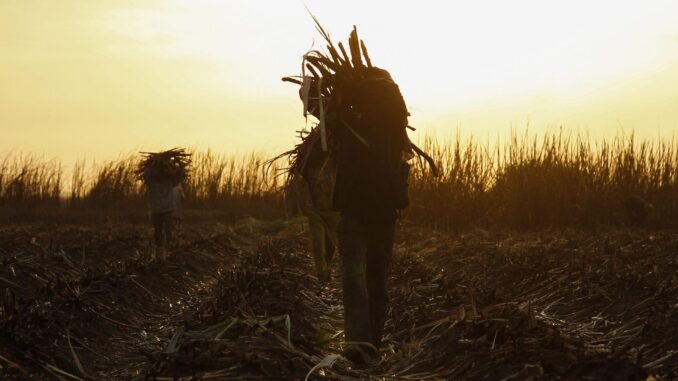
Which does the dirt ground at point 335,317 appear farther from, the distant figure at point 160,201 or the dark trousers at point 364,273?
the distant figure at point 160,201

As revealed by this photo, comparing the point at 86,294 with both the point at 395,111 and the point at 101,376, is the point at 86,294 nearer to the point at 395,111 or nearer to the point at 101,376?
the point at 101,376

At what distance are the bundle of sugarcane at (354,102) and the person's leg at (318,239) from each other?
3157 millimetres

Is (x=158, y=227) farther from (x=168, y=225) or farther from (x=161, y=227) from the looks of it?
(x=168, y=225)

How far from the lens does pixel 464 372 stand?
16.5ft

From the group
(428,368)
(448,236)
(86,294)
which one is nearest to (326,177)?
(428,368)

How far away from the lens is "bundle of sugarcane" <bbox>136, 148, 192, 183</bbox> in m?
12.9

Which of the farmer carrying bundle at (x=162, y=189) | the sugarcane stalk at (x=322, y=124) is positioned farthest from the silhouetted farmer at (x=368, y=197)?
the farmer carrying bundle at (x=162, y=189)

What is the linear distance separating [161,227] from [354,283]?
815 centimetres

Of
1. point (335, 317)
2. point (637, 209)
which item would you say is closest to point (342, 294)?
point (335, 317)

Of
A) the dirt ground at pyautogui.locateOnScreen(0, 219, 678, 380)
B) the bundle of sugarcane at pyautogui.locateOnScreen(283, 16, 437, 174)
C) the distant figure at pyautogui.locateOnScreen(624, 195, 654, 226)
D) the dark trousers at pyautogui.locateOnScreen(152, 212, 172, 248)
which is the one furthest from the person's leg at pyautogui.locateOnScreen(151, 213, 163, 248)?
the distant figure at pyautogui.locateOnScreen(624, 195, 654, 226)

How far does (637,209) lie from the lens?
17281 millimetres

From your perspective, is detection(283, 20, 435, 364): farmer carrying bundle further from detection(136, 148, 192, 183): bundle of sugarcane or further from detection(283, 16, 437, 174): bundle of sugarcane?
detection(136, 148, 192, 183): bundle of sugarcane

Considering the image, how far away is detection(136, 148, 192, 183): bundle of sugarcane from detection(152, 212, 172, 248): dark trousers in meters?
0.54

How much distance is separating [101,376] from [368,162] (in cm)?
235
